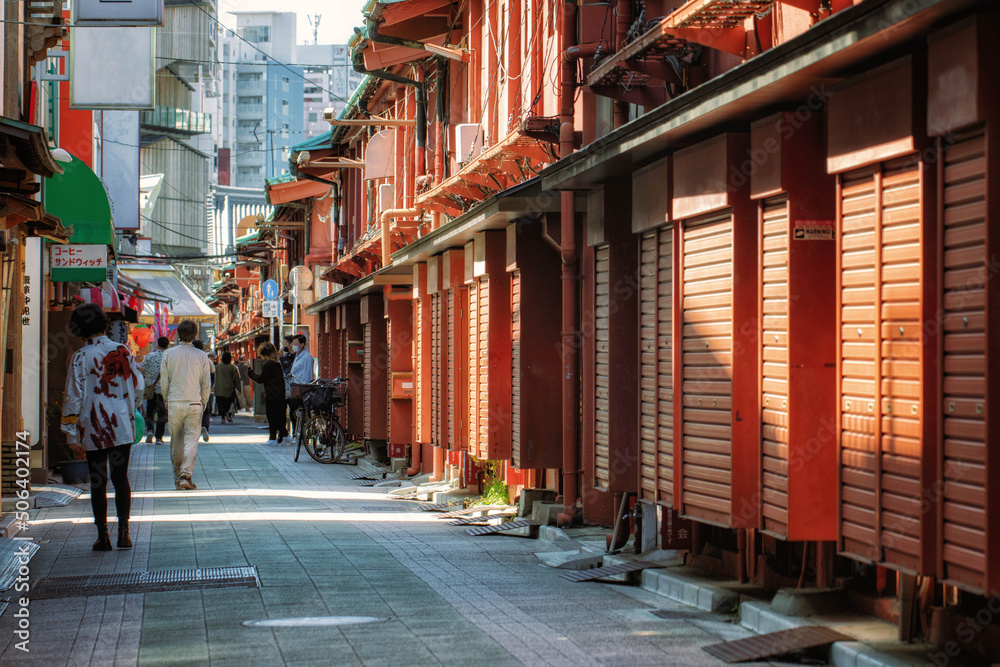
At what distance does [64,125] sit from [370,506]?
40.6ft

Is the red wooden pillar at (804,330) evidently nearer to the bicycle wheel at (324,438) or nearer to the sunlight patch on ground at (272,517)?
the sunlight patch on ground at (272,517)

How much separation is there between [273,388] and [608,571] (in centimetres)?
1890

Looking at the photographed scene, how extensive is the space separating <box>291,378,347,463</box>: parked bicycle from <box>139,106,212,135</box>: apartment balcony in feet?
224

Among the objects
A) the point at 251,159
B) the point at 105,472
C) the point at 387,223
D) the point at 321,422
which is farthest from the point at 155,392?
the point at 251,159

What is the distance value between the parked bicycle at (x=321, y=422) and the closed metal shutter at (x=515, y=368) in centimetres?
982

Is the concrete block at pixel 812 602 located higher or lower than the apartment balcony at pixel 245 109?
lower

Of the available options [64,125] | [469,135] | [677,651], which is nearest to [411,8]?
[469,135]

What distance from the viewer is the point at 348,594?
889cm

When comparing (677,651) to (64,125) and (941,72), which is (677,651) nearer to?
(941,72)

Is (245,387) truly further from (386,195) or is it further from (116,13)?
(116,13)

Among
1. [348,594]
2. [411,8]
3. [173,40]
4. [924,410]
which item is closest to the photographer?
[924,410]

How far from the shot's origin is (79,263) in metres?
19.0

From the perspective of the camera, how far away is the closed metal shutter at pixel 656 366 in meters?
9.47

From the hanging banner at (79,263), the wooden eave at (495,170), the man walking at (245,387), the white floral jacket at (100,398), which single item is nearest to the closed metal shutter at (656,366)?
the wooden eave at (495,170)
